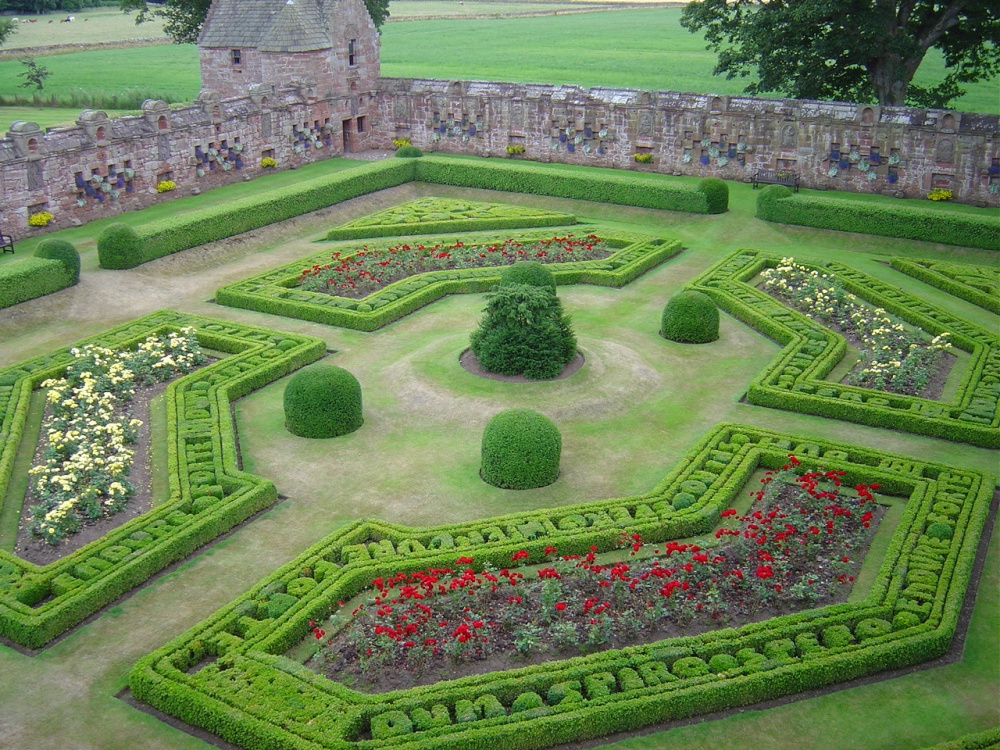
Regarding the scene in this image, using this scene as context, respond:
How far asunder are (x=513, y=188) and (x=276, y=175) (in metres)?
9.78

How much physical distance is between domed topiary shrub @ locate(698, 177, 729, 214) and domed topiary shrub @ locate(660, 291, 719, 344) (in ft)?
37.0

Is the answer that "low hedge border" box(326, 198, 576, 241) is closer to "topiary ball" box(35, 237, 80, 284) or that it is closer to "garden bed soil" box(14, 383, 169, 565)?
"topiary ball" box(35, 237, 80, 284)

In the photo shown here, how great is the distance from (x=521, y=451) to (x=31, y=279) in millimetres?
15990

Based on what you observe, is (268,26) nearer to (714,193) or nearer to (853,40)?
(714,193)

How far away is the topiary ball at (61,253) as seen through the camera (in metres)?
27.5

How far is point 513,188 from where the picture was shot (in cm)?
3928

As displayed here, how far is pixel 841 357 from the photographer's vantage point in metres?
24.0

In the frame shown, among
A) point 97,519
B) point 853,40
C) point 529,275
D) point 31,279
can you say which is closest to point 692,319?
point 529,275

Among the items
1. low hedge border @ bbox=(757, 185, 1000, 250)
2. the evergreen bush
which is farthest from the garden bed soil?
low hedge border @ bbox=(757, 185, 1000, 250)

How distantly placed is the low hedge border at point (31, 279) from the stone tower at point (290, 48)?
1498 cm

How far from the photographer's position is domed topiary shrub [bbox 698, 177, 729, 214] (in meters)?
35.3

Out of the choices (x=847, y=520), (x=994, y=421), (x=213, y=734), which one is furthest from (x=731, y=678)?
(x=994, y=421)

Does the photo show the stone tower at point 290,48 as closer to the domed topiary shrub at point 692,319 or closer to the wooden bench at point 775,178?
the wooden bench at point 775,178

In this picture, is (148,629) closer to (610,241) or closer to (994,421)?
(994,421)
